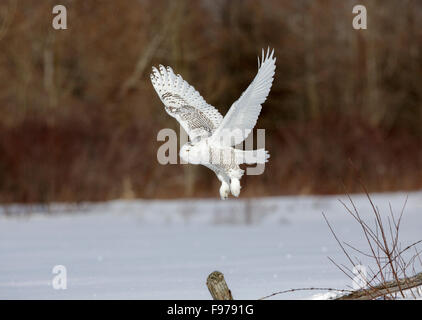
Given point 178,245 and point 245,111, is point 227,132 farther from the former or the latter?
point 178,245

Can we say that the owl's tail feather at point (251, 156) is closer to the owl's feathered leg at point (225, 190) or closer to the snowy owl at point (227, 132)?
the snowy owl at point (227, 132)

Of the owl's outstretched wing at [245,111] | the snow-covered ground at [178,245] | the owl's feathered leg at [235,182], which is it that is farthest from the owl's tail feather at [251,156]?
the snow-covered ground at [178,245]

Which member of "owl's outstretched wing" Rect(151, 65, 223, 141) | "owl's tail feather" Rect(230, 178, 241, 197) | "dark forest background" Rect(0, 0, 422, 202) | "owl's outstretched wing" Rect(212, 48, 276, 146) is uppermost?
"dark forest background" Rect(0, 0, 422, 202)

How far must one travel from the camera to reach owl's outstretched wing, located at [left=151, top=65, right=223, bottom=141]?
5.84 m

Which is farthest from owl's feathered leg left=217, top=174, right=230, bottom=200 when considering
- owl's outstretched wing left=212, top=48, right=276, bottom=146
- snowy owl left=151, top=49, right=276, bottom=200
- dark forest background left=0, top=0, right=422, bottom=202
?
dark forest background left=0, top=0, right=422, bottom=202

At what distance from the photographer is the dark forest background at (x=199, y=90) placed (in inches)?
648

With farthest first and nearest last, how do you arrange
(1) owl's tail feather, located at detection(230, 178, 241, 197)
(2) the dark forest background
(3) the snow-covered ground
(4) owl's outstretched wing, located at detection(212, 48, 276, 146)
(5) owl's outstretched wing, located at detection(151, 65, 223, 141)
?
(2) the dark forest background, (3) the snow-covered ground, (5) owl's outstretched wing, located at detection(151, 65, 223, 141), (4) owl's outstretched wing, located at detection(212, 48, 276, 146), (1) owl's tail feather, located at detection(230, 178, 241, 197)

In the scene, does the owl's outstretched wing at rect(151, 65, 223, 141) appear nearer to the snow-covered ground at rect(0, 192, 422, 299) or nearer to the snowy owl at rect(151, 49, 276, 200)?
the snowy owl at rect(151, 49, 276, 200)

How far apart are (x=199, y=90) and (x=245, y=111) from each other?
16220mm

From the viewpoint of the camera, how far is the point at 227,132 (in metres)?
5.29

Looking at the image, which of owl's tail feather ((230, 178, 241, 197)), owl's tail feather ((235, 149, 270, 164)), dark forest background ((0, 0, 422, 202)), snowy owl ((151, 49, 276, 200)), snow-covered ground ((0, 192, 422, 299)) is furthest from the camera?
dark forest background ((0, 0, 422, 202))

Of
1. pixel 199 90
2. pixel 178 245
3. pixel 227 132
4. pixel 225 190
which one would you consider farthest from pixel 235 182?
pixel 199 90

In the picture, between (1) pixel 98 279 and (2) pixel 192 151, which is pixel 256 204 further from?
(2) pixel 192 151

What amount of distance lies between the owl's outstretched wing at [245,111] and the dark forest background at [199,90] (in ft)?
35.5
